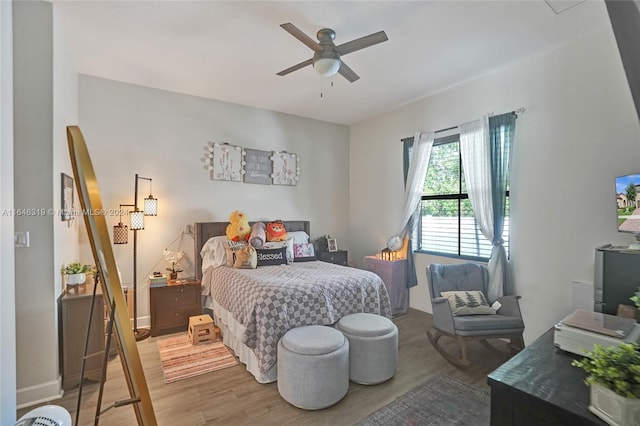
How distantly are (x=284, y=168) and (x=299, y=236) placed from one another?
1.12 m

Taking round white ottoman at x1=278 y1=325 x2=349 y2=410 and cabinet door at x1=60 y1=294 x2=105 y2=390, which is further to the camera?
cabinet door at x1=60 y1=294 x2=105 y2=390

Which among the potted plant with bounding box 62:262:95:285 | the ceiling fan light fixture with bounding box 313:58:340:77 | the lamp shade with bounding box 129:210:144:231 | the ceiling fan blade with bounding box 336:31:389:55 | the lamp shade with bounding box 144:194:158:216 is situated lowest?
the potted plant with bounding box 62:262:95:285

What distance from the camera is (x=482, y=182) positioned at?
3326 millimetres

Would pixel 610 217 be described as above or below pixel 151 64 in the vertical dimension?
below

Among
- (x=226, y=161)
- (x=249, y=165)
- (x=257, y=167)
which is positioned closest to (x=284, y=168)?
(x=257, y=167)

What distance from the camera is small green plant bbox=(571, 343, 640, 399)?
0.77 meters

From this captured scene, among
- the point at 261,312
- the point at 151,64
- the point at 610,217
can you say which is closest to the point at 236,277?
the point at 261,312

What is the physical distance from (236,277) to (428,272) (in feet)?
6.53

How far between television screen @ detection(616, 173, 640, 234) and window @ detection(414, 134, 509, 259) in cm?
123

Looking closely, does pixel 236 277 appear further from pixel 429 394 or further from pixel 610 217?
pixel 610 217

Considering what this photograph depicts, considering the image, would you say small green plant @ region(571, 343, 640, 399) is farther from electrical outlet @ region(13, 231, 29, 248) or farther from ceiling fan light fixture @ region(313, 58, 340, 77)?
electrical outlet @ region(13, 231, 29, 248)

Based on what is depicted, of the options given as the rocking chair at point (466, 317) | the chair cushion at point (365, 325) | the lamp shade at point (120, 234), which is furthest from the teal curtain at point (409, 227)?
the lamp shade at point (120, 234)

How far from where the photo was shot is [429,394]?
2229mm

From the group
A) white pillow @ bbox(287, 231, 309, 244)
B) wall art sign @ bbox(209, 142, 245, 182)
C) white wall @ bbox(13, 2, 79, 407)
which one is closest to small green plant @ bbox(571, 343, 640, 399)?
white wall @ bbox(13, 2, 79, 407)
